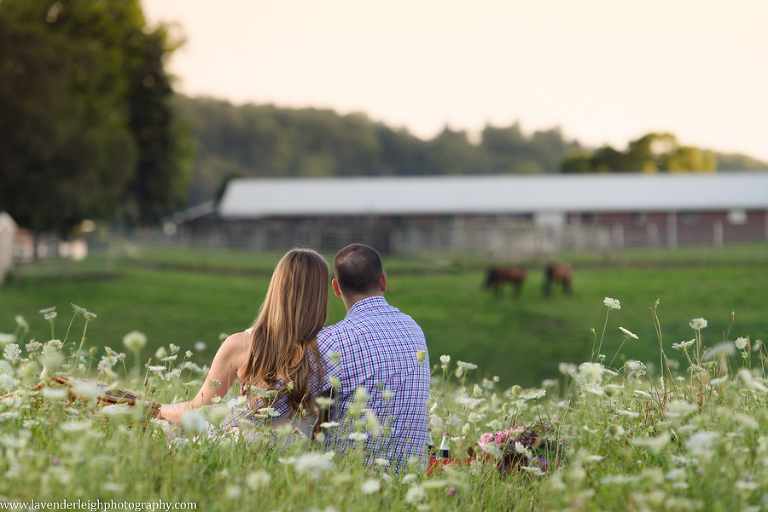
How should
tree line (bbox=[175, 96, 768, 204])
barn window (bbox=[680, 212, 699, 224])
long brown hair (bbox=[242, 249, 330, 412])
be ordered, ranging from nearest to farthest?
long brown hair (bbox=[242, 249, 330, 412]) → barn window (bbox=[680, 212, 699, 224]) → tree line (bbox=[175, 96, 768, 204])

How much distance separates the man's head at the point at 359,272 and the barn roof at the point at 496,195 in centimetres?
3448

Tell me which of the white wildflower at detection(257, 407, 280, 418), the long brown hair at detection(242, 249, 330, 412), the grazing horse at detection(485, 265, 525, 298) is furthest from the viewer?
the grazing horse at detection(485, 265, 525, 298)

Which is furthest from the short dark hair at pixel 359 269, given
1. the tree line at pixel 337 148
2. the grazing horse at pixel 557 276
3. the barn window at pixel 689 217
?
the tree line at pixel 337 148

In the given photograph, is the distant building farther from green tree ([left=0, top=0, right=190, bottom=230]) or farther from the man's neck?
the man's neck

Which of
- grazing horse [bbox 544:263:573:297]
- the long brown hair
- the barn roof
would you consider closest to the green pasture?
grazing horse [bbox 544:263:573:297]

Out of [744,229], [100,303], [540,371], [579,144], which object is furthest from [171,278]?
[579,144]

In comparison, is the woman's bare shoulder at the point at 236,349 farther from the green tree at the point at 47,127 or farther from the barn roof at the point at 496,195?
the barn roof at the point at 496,195

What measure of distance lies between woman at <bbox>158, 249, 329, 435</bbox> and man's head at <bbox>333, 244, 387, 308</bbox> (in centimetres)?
10

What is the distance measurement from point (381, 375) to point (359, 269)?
529 mm

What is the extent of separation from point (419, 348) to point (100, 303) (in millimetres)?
18224

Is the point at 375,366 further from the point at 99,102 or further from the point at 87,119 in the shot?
the point at 99,102

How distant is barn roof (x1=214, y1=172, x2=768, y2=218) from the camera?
37.9 m

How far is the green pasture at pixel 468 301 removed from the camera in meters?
15.4

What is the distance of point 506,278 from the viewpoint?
21.0 meters
